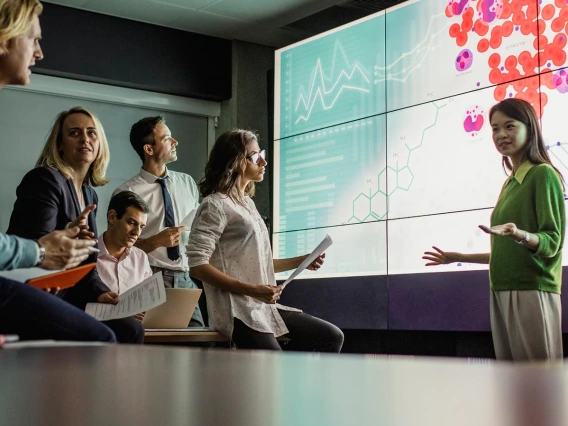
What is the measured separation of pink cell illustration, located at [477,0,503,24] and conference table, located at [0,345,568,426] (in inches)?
144

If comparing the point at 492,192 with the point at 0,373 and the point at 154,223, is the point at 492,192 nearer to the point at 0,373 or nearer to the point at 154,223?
the point at 154,223

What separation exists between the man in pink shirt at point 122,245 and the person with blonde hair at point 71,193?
0.97 ft

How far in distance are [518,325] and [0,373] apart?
2053mm

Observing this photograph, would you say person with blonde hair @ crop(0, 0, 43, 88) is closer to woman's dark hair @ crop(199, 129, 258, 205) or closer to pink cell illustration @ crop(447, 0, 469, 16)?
woman's dark hair @ crop(199, 129, 258, 205)

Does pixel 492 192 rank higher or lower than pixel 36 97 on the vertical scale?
lower

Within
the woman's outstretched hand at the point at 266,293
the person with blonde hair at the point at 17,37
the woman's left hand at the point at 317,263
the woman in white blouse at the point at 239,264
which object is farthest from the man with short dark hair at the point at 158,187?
the person with blonde hair at the point at 17,37

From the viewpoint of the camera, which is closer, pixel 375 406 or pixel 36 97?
pixel 375 406

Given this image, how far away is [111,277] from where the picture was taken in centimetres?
268

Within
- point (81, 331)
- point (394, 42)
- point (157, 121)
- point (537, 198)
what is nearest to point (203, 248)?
point (81, 331)

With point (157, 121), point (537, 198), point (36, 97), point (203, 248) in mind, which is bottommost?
point (203, 248)

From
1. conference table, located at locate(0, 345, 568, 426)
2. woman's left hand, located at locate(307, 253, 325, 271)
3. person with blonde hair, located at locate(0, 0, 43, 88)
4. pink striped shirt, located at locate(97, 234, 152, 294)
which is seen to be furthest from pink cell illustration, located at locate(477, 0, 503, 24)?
conference table, located at locate(0, 345, 568, 426)

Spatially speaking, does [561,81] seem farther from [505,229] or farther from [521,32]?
[505,229]

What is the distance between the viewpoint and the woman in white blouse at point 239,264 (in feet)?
7.73

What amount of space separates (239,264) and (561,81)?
1913mm
